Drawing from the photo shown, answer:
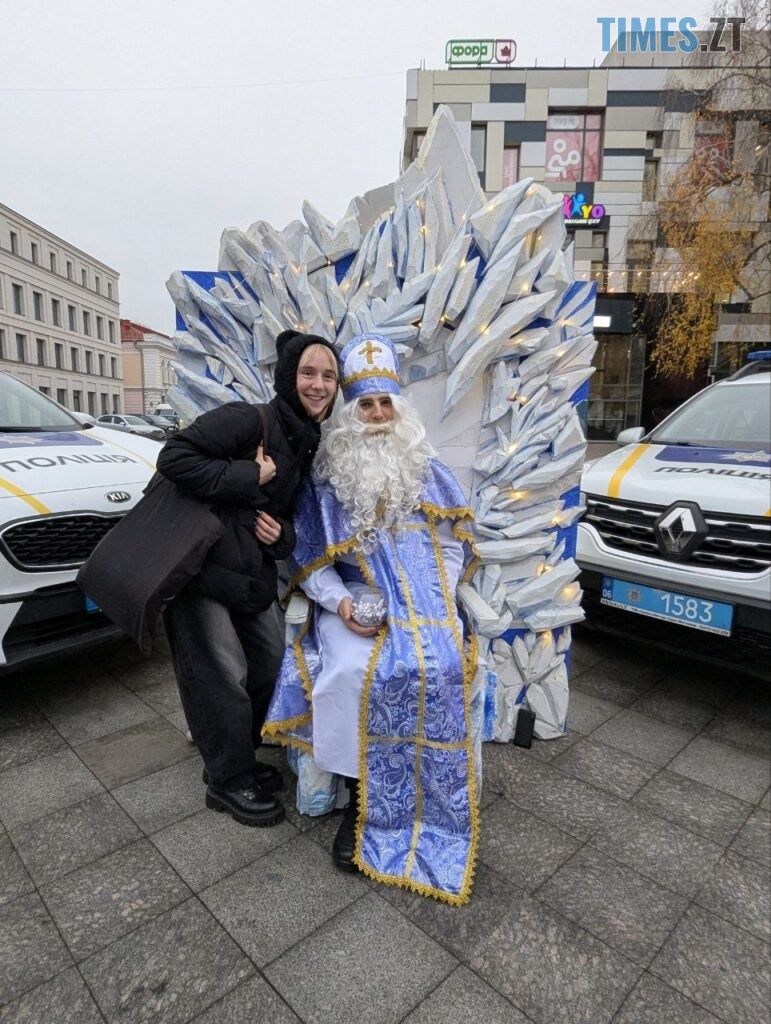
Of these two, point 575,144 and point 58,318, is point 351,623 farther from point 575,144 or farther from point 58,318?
point 58,318

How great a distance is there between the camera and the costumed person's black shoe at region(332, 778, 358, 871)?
78.7 inches

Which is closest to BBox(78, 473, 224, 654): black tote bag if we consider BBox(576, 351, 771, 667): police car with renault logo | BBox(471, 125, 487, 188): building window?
BBox(576, 351, 771, 667): police car with renault logo

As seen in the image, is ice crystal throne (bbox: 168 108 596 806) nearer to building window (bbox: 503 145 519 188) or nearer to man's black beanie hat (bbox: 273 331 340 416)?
man's black beanie hat (bbox: 273 331 340 416)

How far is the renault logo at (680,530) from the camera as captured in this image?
3037 millimetres

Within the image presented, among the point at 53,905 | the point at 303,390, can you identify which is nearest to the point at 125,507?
the point at 303,390

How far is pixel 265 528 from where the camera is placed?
6.99 feet

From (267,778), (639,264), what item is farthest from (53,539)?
(639,264)

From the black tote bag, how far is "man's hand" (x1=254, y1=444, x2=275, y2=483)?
216 millimetres

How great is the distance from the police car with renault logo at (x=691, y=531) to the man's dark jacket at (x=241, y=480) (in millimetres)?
1993

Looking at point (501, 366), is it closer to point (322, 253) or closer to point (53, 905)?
point (322, 253)

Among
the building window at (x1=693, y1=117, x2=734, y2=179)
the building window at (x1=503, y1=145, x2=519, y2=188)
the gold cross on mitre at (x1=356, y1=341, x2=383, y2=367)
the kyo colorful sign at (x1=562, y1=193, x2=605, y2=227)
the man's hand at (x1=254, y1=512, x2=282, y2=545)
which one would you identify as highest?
the building window at (x1=503, y1=145, x2=519, y2=188)

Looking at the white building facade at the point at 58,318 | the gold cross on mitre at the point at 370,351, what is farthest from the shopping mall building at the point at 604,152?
the white building facade at the point at 58,318

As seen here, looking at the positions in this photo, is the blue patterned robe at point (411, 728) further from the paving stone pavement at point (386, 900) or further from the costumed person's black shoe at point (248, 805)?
the costumed person's black shoe at point (248, 805)

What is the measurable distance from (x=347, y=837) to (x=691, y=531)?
2.21m
